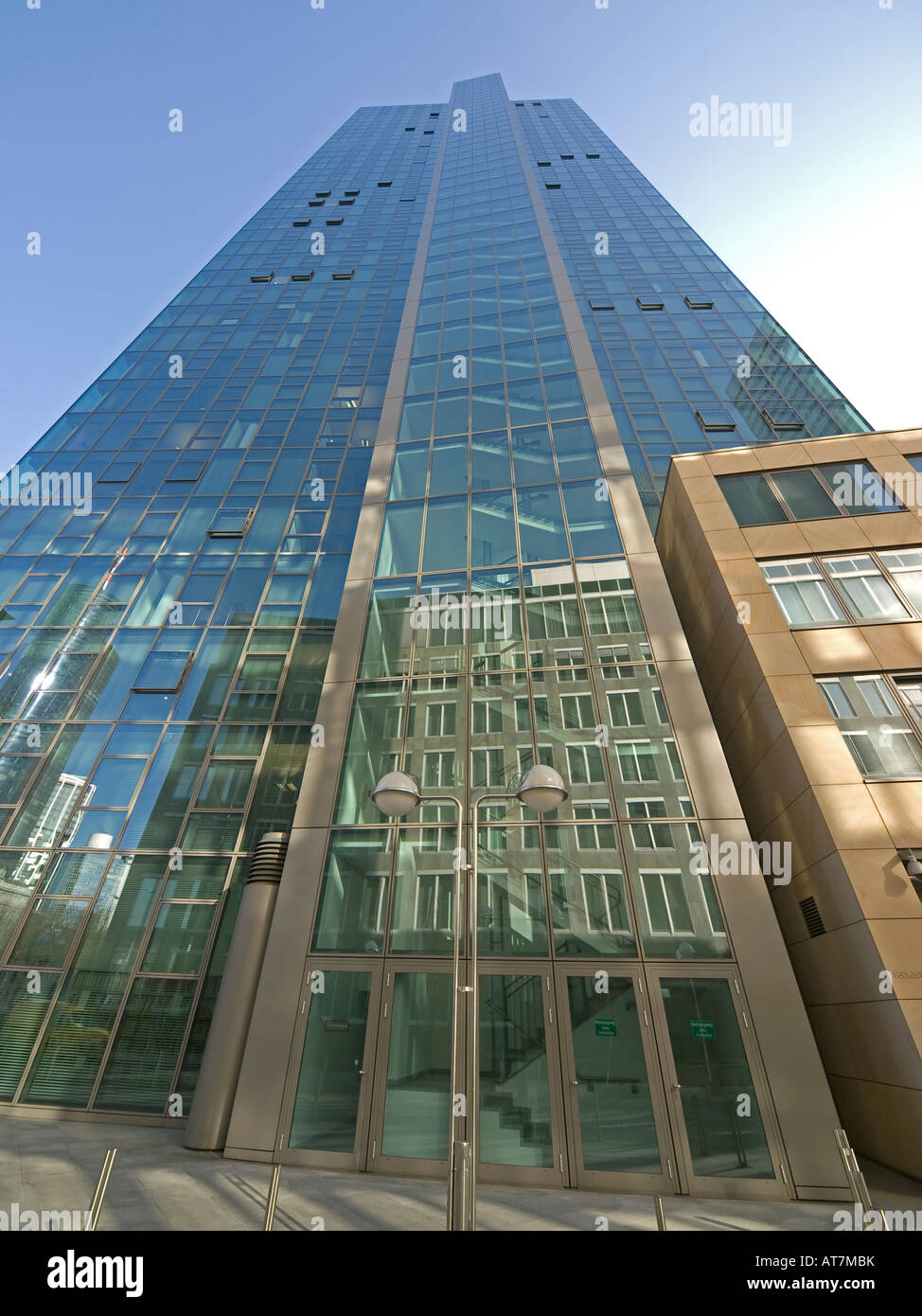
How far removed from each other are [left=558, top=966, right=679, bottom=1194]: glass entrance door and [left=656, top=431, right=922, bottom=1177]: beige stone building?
405 cm

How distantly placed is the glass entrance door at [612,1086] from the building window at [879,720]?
666 centimetres

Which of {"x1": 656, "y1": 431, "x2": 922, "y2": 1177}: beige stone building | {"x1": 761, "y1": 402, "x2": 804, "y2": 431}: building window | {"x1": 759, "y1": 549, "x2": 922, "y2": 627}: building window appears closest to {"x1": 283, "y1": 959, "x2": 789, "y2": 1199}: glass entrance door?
{"x1": 656, "y1": 431, "x2": 922, "y2": 1177}: beige stone building

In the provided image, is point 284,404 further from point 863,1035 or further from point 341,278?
point 863,1035

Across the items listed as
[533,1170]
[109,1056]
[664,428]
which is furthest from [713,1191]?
[664,428]

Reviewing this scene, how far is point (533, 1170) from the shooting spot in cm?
920

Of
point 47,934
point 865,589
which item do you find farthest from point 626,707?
point 47,934

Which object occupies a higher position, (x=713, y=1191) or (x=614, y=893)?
(x=614, y=893)

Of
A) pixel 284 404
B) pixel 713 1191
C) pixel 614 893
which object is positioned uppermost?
pixel 284 404

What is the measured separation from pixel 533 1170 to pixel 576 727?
7470mm

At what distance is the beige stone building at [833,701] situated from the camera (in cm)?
1061

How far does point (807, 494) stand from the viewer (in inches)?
668

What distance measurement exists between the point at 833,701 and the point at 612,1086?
8948 mm

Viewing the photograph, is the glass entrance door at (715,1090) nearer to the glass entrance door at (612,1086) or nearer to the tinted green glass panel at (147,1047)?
the glass entrance door at (612,1086)

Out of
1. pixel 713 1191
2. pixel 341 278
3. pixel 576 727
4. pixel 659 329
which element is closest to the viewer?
pixel 713 1191
